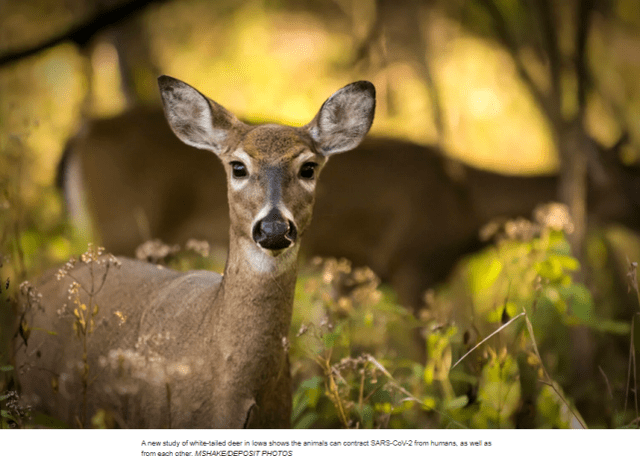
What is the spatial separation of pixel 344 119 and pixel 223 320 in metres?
0.86

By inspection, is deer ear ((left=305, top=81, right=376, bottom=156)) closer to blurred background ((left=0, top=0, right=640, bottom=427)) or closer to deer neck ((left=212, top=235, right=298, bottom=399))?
deer neck ((left=212, top=235, right=298, bottom=399))

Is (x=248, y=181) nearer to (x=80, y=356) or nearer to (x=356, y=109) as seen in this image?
(x=356, y=109)

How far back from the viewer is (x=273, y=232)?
5.75 ft

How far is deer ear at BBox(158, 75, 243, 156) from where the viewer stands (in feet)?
6.82

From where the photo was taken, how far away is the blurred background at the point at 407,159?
280 cm

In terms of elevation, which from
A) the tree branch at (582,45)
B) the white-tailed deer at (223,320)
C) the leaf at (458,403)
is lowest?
the leaf at (458,403)

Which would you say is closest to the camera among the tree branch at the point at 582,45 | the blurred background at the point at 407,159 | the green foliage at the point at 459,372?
the green foliage at the point at 459,372

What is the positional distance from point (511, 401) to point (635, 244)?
11.6 feet

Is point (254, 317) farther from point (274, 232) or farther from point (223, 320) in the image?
point (274, 232)

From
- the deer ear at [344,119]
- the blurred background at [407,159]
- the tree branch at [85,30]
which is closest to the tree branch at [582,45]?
the blurred background at [407,159]

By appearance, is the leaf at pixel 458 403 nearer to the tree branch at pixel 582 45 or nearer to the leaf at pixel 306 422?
the leaf at pixel 306 422

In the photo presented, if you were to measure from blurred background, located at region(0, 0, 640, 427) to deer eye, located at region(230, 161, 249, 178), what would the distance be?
0.63m

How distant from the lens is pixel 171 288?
228 cm
